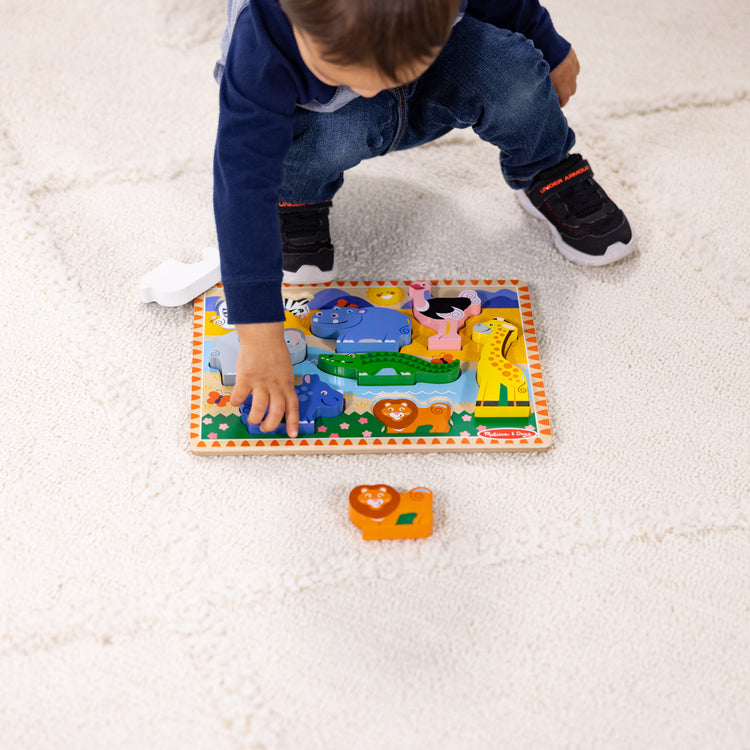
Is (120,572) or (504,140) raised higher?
(504,140)

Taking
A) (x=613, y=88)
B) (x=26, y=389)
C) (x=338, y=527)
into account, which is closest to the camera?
(x=338, y=527)

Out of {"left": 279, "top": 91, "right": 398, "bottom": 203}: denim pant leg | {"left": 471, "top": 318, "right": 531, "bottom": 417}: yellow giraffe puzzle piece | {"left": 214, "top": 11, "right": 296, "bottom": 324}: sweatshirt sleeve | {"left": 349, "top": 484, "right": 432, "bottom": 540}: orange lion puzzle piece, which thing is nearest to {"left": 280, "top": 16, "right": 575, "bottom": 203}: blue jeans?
{"left": 279, "top": 91, "right": 398, "bottom": 203}: denim pant leg

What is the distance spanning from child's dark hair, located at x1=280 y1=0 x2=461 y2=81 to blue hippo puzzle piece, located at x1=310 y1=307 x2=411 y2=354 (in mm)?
316

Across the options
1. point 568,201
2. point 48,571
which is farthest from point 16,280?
point 568,201

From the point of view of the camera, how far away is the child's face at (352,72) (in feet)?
2.08

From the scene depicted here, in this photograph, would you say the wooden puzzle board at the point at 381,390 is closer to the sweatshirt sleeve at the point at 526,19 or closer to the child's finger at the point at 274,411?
the child's finger at the point at 274,411

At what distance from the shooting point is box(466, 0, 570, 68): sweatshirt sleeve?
93 centimetres

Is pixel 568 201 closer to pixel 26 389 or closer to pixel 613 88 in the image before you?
pixel 613 88

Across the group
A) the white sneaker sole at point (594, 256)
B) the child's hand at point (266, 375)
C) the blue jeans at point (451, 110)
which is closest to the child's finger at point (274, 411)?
the child's hand at point (266, 375)

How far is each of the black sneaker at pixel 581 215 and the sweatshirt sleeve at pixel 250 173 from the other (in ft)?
1.18

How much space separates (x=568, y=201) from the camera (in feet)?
3.29

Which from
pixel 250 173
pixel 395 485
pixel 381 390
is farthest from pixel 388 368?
pixel 250 173

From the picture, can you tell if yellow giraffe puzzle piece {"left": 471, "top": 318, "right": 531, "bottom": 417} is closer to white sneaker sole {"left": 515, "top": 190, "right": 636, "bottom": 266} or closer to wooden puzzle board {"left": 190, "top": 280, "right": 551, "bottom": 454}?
wooden puzzle board {"left": 190, "top": 280, "right": 551, "bottom": 454}

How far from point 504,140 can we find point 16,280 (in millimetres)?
561
